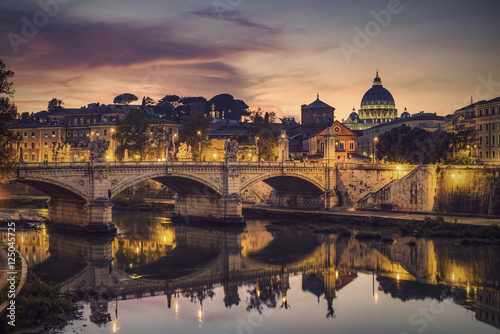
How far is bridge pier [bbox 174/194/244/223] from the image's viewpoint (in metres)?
60.0

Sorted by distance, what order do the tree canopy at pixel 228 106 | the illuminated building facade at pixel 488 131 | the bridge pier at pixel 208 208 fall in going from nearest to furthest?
the bridge pier at pixel 208 208
the illuminated building facade at pixel 488 131
the tree canopy at pixel 228 106

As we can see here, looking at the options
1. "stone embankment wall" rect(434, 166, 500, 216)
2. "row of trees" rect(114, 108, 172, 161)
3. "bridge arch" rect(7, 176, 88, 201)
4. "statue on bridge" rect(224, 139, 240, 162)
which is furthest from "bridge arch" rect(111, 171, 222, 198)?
→ "stone embankment wall" rect(434, 166, 500, 216)

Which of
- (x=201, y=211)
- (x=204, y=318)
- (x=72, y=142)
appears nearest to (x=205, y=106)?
(x=72, y=142)

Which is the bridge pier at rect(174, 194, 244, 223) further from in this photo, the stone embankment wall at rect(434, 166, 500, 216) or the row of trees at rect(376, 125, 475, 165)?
the row of trees at rect(376, 125, 475, 165)

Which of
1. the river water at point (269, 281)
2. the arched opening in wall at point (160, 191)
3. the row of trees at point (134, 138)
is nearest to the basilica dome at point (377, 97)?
the arched opening in wall at point (160, 191)

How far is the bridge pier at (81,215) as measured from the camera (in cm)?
5038

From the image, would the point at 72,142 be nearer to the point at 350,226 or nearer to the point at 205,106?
the point at 205,106

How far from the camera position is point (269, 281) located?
122 feet

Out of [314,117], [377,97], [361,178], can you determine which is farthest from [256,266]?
[377,97]

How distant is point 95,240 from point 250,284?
18.1m

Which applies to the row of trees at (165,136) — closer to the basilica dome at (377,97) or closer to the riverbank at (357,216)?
the riverbank at (357,216)

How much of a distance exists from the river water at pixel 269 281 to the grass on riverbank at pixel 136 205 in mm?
17931

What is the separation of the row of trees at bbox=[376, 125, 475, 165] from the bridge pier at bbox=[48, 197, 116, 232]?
39933 millimetres

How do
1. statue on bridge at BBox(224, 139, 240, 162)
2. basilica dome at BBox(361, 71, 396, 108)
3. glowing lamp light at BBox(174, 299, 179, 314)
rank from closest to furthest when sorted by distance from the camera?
1. glowing lamp light at BBox(174, 299, 179, 314)
2. statue on bridge at BBox(224, 139, 240, 162)
3. basilica dome at BBox(361, 71, 396, 108)
